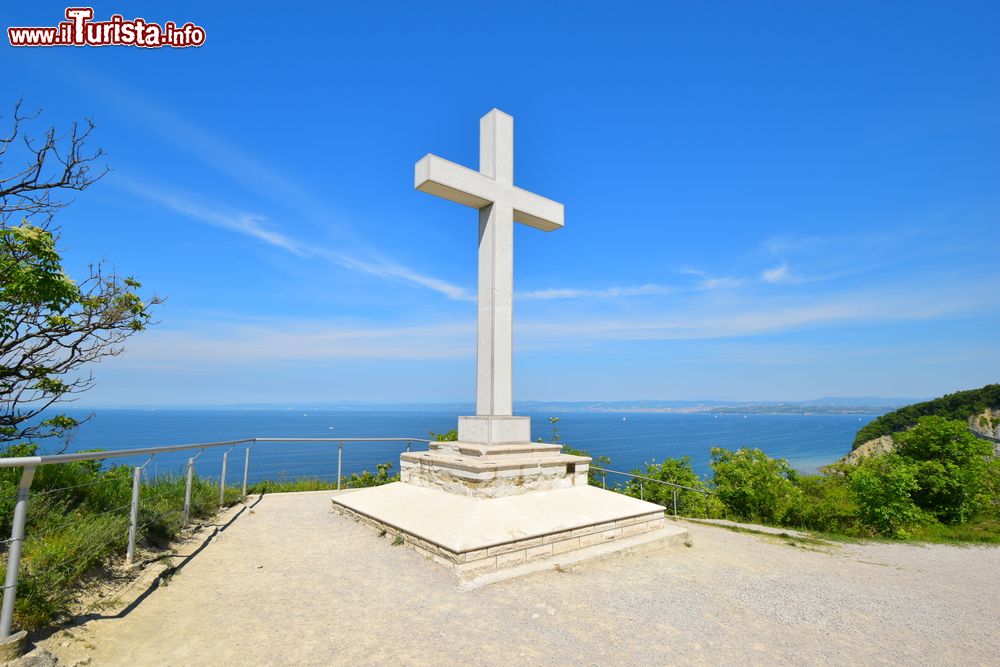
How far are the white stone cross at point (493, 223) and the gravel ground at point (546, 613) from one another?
272 cm

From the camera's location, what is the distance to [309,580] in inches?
183

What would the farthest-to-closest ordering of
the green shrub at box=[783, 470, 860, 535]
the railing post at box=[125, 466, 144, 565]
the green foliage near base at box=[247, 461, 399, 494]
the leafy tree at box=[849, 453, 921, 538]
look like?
the green foliage near base at box=[247, 461, 399, 494] < the green shrub at box=[783, 470, 860, 535] < the leafy tree at box=[849, 453, 921, 538] < the railing post at box=[125, 466, 144, 565]

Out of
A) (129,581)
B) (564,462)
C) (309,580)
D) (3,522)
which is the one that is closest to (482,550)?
(309,580)

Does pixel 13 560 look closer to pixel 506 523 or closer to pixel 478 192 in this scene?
pixel 506 523

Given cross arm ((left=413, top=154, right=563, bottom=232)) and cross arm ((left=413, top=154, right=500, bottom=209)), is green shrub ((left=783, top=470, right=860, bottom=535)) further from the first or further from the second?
cross arm ((left=413, top=154, right=500, bottom=209))

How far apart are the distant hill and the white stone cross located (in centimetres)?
4303

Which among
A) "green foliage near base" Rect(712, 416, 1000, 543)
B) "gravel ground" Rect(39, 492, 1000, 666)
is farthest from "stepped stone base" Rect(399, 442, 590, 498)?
"green foliage near base" Rect(712, 416, 1000, 543)

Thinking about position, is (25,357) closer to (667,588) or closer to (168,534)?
(168,534)

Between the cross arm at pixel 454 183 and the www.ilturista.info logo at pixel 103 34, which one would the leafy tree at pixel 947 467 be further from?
the www.ilturista.info logo at pixel 103 34

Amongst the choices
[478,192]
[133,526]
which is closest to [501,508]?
[133,526]

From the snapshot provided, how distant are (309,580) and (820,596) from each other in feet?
15.8

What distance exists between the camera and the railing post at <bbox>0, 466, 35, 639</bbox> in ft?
9.38

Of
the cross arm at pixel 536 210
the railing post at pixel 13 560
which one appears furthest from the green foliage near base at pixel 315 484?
the railing post at pixel 13 560

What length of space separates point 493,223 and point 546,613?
534 centimetres
